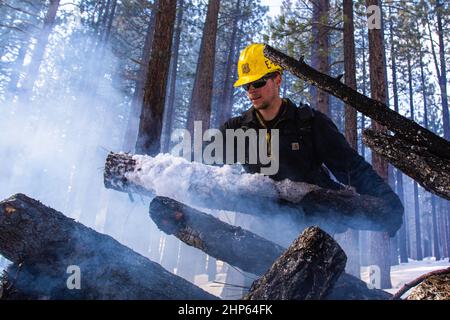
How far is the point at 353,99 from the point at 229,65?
A: 59.7 ft

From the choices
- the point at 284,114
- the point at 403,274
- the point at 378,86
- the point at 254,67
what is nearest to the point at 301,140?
the point at 284,114

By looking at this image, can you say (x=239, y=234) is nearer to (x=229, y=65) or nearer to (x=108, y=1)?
(x=229, y=65)

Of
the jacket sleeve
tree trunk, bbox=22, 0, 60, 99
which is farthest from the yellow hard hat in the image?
tree trunk, bbox=22, 0, 60, 99

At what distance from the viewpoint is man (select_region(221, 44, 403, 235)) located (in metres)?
3.13

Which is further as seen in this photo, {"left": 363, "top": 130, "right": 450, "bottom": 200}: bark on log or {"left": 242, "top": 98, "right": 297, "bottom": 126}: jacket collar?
{"left": 242, "top": 98, "right": 297, "bottom": 126}: jacket collar

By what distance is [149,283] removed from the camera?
2.50 meters

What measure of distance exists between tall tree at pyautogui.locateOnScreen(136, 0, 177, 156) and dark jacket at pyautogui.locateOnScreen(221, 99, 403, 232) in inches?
79.4

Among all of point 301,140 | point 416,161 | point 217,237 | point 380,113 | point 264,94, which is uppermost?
point 264,94

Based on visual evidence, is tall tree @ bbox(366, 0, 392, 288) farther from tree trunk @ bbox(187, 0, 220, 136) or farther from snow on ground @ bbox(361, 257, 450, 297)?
tree trunk @ bbox(187, 0, 220, 136)

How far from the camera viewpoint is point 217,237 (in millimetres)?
2885

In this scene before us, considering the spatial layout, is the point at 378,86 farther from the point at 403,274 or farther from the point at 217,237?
the point at 403,274

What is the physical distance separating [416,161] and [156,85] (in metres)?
4.32

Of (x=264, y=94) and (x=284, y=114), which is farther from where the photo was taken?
(x=264, y=94)
